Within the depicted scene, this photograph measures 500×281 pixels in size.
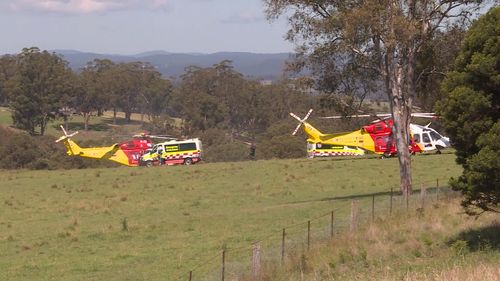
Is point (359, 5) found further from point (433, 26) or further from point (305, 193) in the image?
point (305, 193)

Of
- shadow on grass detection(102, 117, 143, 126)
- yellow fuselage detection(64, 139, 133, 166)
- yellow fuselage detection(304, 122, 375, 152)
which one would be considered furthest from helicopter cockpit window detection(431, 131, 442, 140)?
shadow on grass detection(102, 117, 143, 126)

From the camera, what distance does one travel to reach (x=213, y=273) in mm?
16203

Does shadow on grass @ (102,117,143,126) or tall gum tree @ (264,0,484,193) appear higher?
tall gum tree @ (264,0,484,193)

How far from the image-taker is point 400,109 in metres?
27.1

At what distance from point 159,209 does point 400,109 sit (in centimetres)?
1099

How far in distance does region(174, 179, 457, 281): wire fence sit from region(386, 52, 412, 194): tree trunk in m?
2.10

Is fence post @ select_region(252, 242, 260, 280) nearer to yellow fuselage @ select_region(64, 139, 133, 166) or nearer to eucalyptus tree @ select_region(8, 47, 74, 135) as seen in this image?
yellow fuselage @ select_region(64, 139, 133, 166)

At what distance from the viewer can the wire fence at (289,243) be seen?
1463 centimetres

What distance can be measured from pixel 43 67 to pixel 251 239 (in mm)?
98693

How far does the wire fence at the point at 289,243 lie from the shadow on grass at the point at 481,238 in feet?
8.66

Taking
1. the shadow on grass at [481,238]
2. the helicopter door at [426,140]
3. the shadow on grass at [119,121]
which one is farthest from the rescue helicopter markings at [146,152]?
the shadow on grass at [119,121]

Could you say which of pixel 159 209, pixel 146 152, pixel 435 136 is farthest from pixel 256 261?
pixel 146 152

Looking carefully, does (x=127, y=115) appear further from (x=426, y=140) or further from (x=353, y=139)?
(x=426, y=140)

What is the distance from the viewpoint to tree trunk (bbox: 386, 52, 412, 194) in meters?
27.0
